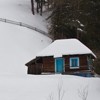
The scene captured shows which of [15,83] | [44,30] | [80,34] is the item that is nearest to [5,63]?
[80,34]

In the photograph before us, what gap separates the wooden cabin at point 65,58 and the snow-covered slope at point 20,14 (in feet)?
95.9

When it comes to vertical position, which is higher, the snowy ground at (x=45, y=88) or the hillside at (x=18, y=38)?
the hillside at (x=18, y=38)

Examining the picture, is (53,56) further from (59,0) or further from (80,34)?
(80,34)

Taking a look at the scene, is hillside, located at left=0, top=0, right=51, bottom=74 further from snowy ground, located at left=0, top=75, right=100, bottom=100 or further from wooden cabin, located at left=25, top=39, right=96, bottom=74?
snowy ground, located at left=0, top=75, right=100, bottom=100

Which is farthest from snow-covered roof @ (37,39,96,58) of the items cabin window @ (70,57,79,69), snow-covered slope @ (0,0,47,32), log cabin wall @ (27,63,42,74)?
snow-covered slope @ (0,0,47,32)

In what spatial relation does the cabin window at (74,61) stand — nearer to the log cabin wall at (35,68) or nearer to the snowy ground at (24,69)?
the log cabin wall at (35,68)

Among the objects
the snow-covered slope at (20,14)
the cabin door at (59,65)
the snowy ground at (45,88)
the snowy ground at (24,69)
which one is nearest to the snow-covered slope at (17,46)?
the snowy ground at (24,69)

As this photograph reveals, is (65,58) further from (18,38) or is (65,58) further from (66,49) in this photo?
(18,38)

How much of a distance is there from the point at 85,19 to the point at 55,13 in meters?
28.1

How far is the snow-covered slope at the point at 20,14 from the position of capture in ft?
215

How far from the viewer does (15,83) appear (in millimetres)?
Answer: 24344

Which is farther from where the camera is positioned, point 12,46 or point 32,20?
point 32,20

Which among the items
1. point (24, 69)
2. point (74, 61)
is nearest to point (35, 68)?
point (74, 61)

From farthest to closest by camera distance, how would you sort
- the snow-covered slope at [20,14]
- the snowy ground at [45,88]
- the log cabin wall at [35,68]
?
the snow-covered slope at [20,14], the log cabin wall at [35,68], the snowy ground at [45,88]
